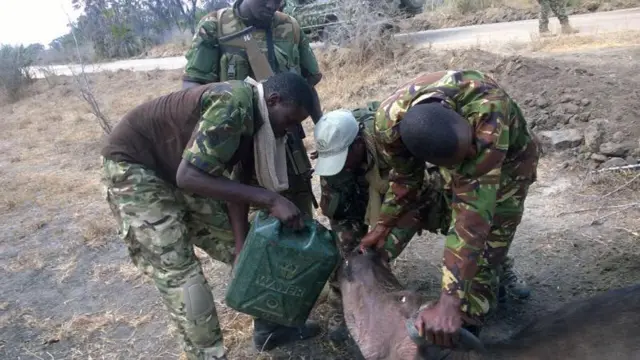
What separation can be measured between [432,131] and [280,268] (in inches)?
36.7

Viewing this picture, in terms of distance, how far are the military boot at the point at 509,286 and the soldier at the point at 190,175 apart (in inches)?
65.6

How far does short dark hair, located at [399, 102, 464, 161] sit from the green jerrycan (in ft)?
2.17

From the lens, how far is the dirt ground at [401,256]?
3896 millimetres

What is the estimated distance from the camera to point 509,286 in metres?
3.74

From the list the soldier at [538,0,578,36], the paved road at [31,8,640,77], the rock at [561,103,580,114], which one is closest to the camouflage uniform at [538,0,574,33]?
the soldier at [538,0,578,36]

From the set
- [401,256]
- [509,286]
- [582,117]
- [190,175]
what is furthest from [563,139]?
[190,175]

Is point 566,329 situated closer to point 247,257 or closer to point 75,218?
point 247,257

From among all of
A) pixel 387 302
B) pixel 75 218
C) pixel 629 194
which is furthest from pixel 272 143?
pixel 75 218

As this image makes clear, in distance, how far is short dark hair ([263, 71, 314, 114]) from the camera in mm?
2666

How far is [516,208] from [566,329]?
84 centimetres

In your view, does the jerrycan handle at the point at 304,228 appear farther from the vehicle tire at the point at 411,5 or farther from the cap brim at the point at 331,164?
the vehicle tire at the point at 411,5

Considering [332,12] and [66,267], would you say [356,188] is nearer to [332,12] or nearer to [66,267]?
[66,267]

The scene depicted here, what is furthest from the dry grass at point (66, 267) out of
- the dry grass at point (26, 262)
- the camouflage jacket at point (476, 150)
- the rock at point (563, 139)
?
the rock at point (563, 139)

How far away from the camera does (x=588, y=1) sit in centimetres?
1789
